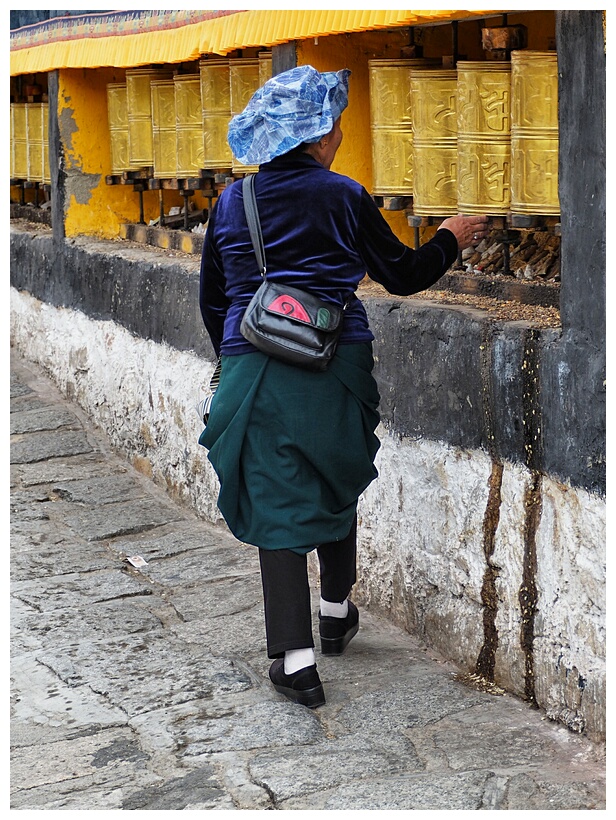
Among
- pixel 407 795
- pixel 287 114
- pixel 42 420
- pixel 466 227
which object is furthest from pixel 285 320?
pixel 42 420

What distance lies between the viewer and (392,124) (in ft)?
13.3

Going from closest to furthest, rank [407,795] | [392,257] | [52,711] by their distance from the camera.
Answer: [407,795] < [392,257] < [52,711]

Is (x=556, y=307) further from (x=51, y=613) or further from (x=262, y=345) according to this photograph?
(x=51, y=613)

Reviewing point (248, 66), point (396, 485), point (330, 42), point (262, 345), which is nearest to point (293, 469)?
point (262, 345)

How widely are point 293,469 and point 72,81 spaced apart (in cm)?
394

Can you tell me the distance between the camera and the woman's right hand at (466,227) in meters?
3.45

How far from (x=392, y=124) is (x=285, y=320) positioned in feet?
4.02

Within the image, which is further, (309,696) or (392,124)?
(392,124)

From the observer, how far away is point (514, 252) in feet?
13.2

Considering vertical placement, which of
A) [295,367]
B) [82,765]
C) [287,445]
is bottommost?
[82,765]

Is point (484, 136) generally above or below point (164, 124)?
below

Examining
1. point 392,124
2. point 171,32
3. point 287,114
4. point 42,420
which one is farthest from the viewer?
point 42,420

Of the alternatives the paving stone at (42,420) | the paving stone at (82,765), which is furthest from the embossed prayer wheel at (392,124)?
the paving stone at (42,420)

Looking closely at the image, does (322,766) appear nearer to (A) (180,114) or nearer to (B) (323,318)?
(B) (323,318)
